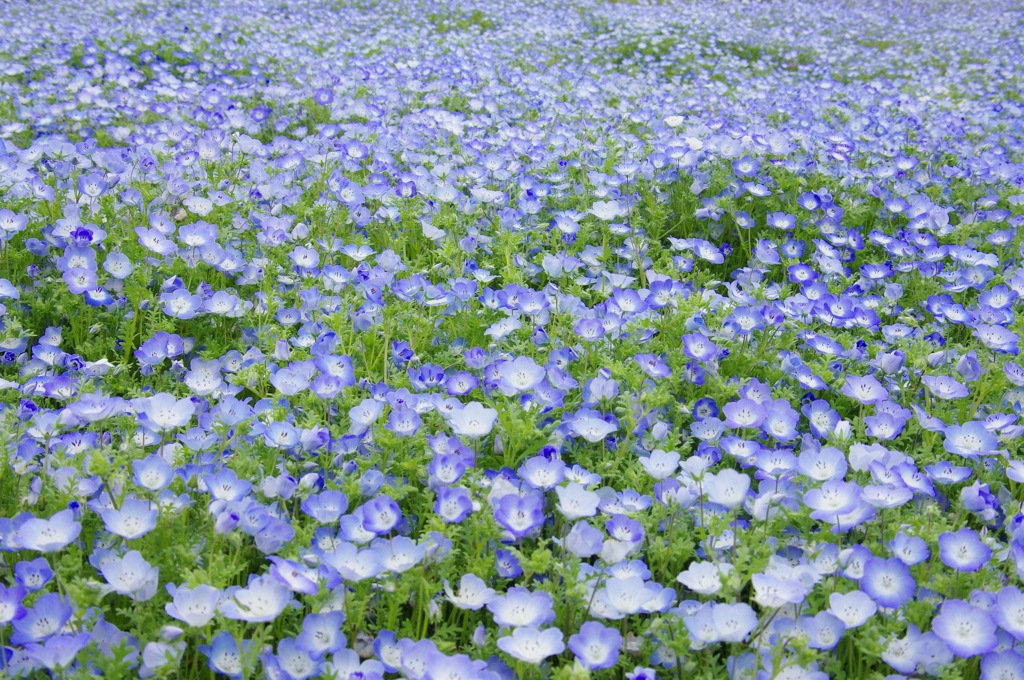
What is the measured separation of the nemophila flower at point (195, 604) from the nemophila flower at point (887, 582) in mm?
1318

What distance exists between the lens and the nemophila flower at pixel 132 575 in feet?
5.08

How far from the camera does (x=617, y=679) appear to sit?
→ 1660 mm

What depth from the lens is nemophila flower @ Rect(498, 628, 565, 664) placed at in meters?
1.49

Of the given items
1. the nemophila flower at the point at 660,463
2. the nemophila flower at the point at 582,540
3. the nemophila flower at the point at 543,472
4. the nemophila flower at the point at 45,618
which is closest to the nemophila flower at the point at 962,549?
the nemophila flower at the point at 660,463

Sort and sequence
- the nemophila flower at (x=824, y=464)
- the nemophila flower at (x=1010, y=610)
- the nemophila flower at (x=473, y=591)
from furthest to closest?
the nemophila flower at (x=824, y=464) < the nemophila flower at (x=473, y=591) < the nemophila flower at (x=1010, y=610)

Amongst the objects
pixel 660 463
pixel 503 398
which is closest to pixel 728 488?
pixel 660 463

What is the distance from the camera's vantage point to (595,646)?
1553 mm

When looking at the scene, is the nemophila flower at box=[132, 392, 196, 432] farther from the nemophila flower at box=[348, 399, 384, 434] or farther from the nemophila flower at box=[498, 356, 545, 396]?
the nemophila flower at box=[498, 356, 545, 396]

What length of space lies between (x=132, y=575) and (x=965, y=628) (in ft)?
5.49

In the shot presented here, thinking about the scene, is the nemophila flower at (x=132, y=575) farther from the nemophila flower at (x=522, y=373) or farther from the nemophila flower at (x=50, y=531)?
the nemophila flower at (x=522, y=373)

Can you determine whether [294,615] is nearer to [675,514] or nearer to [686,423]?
[675,514]

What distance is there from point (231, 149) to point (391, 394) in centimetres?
266

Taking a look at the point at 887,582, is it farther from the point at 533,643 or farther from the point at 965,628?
the point at 533,643

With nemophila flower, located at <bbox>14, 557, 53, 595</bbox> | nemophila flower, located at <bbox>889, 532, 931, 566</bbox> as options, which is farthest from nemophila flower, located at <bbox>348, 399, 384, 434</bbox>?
nemophila flower, located at <bbox>889, 532, 931, 566</bbox>
